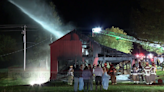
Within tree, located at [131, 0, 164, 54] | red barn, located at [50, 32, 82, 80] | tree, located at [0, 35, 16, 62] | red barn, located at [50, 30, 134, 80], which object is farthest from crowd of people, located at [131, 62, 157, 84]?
tree, located at [0, 35, 16, 62]

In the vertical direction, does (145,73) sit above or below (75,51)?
below

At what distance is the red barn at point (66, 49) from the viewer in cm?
2856

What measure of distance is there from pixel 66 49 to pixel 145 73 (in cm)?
1214

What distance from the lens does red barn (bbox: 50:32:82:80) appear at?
2856cm

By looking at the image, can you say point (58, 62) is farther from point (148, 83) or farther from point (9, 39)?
point (9, 39)

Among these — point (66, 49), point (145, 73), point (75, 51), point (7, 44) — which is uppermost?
point (7, 44)

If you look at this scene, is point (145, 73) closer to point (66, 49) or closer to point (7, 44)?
point (66, 49)

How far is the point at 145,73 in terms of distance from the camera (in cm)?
1983

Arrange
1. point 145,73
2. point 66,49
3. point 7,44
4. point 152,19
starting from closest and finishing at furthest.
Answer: point 145,73
point 66,49
point 152,19
point 7,44

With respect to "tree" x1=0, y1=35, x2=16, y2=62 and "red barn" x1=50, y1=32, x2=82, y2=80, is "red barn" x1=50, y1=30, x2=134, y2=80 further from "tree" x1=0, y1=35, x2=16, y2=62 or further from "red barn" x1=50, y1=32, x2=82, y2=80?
"tree" x1=0, y1=35, x2=16, y2=62

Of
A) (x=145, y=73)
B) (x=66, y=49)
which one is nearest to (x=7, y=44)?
(x=66, y=49)

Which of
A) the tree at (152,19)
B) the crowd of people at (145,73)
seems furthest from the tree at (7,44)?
the crowd of people at (145,73)

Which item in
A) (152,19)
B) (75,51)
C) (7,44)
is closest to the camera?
(75,51)

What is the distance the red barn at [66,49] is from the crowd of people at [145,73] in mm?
9519
